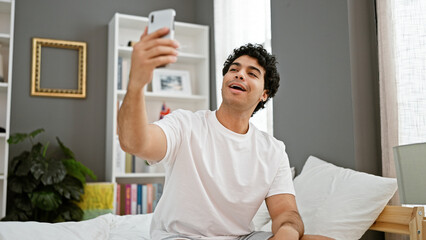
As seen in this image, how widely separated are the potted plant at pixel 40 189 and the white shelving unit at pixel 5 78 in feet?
0.35

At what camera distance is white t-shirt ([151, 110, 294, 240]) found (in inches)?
60.5

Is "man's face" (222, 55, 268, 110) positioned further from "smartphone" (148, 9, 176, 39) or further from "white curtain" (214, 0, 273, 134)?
"white curtain" (214, 0, 273, 134)

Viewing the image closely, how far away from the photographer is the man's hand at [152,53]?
933 mm

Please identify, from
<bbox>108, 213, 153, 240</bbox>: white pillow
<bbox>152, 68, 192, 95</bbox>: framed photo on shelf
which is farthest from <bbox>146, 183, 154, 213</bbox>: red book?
<bbox>108, 213, 153, 240</bbox>: white pillow

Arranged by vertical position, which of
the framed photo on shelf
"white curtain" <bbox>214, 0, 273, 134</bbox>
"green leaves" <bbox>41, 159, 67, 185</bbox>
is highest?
"white curtain" <bbox>214, 0, 273, 134</bbox>

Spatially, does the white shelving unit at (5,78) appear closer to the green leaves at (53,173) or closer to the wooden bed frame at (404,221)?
the green leaves at (53,173)

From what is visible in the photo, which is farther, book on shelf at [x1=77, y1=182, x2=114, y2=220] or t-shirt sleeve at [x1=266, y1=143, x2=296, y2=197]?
book on shelf at [x1=77, y1=182, x2=114, y2=220]

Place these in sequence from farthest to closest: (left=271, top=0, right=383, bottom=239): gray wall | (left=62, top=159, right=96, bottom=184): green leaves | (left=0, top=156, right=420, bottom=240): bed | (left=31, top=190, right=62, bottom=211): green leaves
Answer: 1. (left=62, top=159, right=96, bottom=184): green leaves
2. (left=31, top=190, right=62, bottom=211): green leaves
3. (left=271, top=0, right=383, bottom=239): gray wall
4. (left=0, top=156, right=420, bottom=240): bed

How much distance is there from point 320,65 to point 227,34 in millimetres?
1207

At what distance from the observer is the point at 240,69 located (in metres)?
1.83

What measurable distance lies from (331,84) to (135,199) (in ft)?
6.30

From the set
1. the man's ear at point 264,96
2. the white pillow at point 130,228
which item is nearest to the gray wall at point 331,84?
the man's ear at point 264,96

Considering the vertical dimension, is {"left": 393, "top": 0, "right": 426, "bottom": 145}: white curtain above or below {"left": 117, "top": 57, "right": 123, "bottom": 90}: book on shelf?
below

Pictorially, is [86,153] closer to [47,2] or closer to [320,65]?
[47,2]
